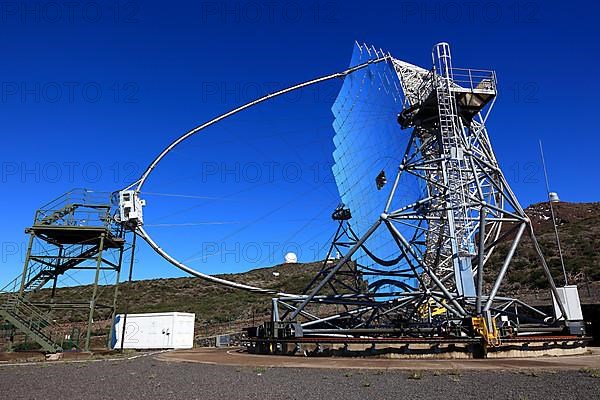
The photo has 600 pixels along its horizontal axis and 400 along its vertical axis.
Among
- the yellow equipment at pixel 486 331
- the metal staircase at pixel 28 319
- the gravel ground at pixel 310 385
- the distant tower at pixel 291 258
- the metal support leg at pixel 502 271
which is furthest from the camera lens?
the distant tower at pixel 291 258

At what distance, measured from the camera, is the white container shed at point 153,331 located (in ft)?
105

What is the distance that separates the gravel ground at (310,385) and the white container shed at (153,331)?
20.4 m

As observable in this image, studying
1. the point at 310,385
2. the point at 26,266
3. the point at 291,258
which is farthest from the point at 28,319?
the point at 291,258

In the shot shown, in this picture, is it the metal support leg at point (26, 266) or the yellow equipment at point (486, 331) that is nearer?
the yellow equipment at point (486, 331)

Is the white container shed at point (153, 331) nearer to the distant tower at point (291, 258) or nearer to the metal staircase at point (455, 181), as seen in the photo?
the metal staircase at point (455, 181)

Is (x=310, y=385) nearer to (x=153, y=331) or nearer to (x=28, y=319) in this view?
(x=28, y=319)

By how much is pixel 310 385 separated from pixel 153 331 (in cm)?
2590

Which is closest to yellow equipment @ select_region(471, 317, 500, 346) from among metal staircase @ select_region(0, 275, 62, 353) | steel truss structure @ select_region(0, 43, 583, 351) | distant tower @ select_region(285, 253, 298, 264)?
steel truss structure @ select_region(0, 43, 583, 351)

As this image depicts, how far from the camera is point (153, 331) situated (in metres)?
32.3

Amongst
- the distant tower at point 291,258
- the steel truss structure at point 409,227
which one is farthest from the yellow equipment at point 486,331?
the distant tower at point 291,258

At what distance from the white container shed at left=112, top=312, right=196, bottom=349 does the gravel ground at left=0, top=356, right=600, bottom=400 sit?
20.4 metres

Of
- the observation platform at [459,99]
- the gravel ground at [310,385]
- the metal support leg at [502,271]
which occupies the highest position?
the observation platform at [459,99]

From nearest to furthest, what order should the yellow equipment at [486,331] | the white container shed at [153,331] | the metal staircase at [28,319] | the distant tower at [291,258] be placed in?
the yellow equipment at [486,331], the metal staircase at [28,319], the white container shed at [153,331], the distant tower at [291,258]

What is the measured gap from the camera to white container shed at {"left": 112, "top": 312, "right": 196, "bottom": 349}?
1259 inches
